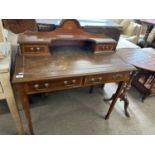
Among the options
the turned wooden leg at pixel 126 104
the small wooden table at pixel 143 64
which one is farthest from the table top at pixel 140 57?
the turned wooden leg at pixel 126 104

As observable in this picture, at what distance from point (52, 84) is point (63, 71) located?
0.43 ft

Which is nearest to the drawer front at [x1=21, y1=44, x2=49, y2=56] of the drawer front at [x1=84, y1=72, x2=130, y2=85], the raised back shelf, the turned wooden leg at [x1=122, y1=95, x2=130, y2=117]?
the raised back shelf

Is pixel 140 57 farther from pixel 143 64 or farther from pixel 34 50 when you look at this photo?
pixel 34 50

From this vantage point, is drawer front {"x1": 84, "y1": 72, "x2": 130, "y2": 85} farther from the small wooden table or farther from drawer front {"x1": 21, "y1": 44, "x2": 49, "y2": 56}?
the small wooden table

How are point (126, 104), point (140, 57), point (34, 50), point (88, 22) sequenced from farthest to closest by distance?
1. point (140, 57)
2. point (126, 104)
3. point (88, 22)
4. point (34, 50)

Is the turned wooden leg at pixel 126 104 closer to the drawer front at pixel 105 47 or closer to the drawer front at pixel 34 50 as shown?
the drawer front at pixel 105 47

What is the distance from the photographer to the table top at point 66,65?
983 mm

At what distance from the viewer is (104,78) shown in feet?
3.89

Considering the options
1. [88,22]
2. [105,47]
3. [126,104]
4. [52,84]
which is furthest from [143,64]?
[52,84]

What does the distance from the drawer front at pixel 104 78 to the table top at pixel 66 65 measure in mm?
52

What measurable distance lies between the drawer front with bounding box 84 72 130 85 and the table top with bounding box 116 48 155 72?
2.13 ft

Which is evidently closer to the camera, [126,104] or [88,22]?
[88,22]
